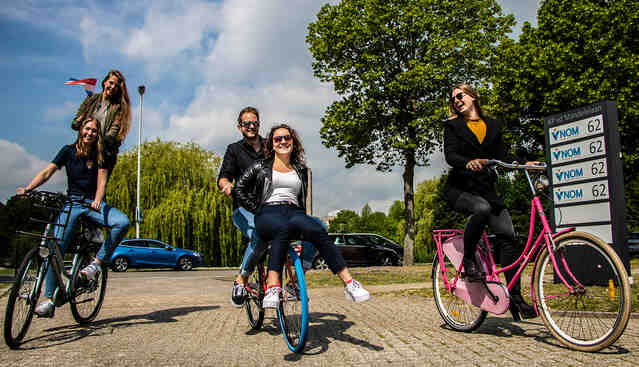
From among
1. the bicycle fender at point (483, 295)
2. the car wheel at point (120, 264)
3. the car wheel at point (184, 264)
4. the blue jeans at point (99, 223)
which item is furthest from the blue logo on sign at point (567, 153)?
the car wheel at point (120, 264)

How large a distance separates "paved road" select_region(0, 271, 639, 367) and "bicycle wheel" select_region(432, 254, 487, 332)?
0.11m

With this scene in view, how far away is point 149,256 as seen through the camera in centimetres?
2227

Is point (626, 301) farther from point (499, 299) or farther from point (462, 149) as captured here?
point (462, 149)

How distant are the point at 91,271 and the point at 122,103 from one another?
1801 mm

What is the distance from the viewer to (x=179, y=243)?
1062 inches

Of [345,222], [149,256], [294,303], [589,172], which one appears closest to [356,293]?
[294,303]

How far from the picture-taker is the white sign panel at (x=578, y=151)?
25.0ft

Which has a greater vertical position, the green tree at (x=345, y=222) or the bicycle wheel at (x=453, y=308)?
the green tree at (x=345, y=222)

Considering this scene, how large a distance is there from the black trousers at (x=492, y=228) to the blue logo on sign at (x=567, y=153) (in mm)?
4787

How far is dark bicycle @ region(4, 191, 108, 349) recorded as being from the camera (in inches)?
154

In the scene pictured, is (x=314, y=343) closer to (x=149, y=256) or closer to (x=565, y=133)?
(x=565, y=133)

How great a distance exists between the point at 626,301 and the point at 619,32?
2073 cm

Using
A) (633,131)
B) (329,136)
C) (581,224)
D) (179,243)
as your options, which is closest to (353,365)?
(581,224)

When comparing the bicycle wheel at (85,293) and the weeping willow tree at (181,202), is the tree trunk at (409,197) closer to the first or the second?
the weeping willow tree at (181,202)
